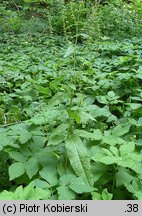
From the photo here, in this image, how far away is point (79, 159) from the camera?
193 centimetres

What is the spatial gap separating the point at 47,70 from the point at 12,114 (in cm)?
150

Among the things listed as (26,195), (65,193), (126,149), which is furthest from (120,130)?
(26,195)

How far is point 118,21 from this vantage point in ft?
25.1

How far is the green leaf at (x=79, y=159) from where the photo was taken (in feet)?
6.19

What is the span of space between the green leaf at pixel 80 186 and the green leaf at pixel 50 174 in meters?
0.11

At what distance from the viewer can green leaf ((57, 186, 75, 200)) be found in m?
1.72

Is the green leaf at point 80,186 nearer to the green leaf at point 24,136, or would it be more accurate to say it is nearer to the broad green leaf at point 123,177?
the broad green leaf at point 123,177

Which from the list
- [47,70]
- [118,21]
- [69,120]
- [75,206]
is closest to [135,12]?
[118,21]

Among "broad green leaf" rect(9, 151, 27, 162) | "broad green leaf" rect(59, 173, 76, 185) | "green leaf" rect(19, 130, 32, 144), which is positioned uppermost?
"green leaf" rect(19, 130, 32, 144)

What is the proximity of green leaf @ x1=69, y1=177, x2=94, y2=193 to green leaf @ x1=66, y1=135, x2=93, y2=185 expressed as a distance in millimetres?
58

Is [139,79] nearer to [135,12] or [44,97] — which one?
[44,97]

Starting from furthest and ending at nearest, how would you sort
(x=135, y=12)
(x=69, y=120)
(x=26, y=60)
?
(x=135, y=12)
(x=26, y=60)
(x=69, y=120)

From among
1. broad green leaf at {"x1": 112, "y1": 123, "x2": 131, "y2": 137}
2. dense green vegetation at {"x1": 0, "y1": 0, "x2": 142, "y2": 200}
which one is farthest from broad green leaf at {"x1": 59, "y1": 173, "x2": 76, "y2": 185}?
broad green leaf at {"x1": 112, "y1": 123, "x2": 131, "y2": 137}

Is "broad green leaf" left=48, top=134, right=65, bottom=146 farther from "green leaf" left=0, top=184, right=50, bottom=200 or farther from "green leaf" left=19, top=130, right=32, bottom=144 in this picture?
"green leaf" left=0, top=184, right=50, bottom=200
